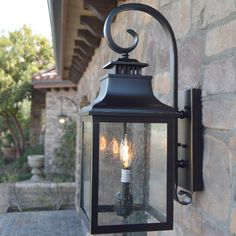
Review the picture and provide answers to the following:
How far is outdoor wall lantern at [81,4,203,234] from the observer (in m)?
1.12

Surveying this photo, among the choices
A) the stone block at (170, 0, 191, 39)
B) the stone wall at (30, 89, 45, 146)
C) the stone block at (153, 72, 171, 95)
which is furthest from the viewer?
the stone wall at (30, 89, 45, 146)

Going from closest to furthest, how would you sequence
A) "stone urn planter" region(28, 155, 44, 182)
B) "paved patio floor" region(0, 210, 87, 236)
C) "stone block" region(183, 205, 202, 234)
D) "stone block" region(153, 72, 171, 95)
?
"stone block" region(183, 205, 202, 234) < "stone block" region(153, 72, 171, 95) < "paved patio floor" region(0, 210, 87, 236) < "stone urn planter" region(28, 155, 44, 182)

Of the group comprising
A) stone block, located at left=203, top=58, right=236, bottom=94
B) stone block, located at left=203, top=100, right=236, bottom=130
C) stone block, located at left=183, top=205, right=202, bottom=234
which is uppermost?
stone block, located at left=203, top=58, right=236, bottom=94

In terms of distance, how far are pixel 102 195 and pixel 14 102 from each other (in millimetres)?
10553

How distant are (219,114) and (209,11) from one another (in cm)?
34

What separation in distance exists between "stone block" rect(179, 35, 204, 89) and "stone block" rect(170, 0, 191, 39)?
0.20 ft

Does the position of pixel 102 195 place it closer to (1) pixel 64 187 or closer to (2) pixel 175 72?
(2) pixel 175 72

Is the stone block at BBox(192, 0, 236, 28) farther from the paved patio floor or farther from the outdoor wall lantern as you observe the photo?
the paved patio floor

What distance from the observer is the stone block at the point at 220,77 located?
108cm

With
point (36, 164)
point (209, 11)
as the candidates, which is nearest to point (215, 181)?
point (209, 11)

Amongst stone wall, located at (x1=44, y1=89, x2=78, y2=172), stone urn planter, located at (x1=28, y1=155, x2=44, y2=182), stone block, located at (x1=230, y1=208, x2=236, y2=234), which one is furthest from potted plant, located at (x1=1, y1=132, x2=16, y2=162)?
stone block, located at (x1=230, y1=208, x2=236, y2=234)

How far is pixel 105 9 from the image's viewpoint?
2.70 m

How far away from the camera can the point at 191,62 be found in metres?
1.36

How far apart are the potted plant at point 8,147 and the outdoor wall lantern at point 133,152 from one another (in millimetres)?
11987
